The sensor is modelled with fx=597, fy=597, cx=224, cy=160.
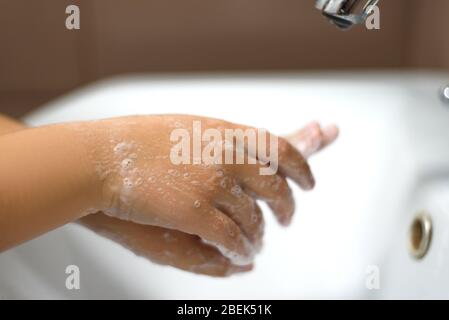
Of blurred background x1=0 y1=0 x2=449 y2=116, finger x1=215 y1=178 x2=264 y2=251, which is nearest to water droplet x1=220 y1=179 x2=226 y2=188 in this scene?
finger x1=215 y1=178 x2=264 y2=251

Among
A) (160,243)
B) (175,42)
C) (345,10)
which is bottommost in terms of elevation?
(160,243)

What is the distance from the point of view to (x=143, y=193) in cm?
41

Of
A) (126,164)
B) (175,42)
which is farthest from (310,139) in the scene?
(175,42)

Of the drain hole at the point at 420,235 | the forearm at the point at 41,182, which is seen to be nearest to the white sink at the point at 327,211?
the drain hole at the point at 420,235

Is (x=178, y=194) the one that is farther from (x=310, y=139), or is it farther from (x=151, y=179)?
(x=310, y=139)

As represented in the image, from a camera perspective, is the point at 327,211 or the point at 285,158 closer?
the point at 285,158

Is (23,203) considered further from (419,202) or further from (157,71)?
(157,71)

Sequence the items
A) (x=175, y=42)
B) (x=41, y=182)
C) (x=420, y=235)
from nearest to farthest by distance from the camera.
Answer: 1. (x=41, y=182)
2. (x=420, y=235)
3. (x=175, y=42)

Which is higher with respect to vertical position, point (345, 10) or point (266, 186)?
point (345, 10)

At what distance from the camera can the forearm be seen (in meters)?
0.38

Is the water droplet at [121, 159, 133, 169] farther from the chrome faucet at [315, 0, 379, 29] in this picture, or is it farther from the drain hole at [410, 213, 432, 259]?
the drain hole at [410, 213, 432, 259]

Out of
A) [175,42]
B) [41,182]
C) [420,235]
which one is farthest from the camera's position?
[175,42]

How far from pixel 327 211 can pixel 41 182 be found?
1.14 feet
